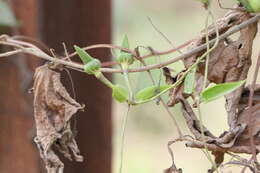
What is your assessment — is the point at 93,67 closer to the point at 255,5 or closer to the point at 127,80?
the point at 127,80

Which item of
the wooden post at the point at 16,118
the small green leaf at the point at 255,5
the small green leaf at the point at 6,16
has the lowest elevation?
the wooden post at the point at 16,118

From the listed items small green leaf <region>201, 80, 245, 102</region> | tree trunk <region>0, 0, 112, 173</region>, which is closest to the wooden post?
tree trunk <region>0, 0, 112, 173</region>

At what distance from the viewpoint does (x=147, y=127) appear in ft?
9.33

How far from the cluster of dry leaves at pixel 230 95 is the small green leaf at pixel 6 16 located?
565 mm

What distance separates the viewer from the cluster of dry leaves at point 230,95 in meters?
0.53

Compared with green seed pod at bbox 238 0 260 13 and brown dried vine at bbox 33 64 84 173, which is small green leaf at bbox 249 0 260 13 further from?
brown dried vine at bbox 33 64 84 173

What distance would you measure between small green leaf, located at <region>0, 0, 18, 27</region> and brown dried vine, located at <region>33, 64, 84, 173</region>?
0.48 m

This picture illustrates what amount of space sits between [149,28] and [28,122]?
6.39 feet

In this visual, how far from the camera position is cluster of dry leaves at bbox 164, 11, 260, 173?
53cm

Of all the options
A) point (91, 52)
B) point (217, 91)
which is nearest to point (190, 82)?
point (217, 91)

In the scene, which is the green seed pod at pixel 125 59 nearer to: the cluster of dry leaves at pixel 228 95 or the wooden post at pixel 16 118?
the cluster of dry leaves at pixel 228 95

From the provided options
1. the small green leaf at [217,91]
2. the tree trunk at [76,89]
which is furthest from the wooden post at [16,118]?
the small green leaf at [217,91]

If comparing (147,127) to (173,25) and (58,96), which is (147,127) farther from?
(58,96)

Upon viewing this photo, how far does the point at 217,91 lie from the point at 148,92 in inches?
2.5
